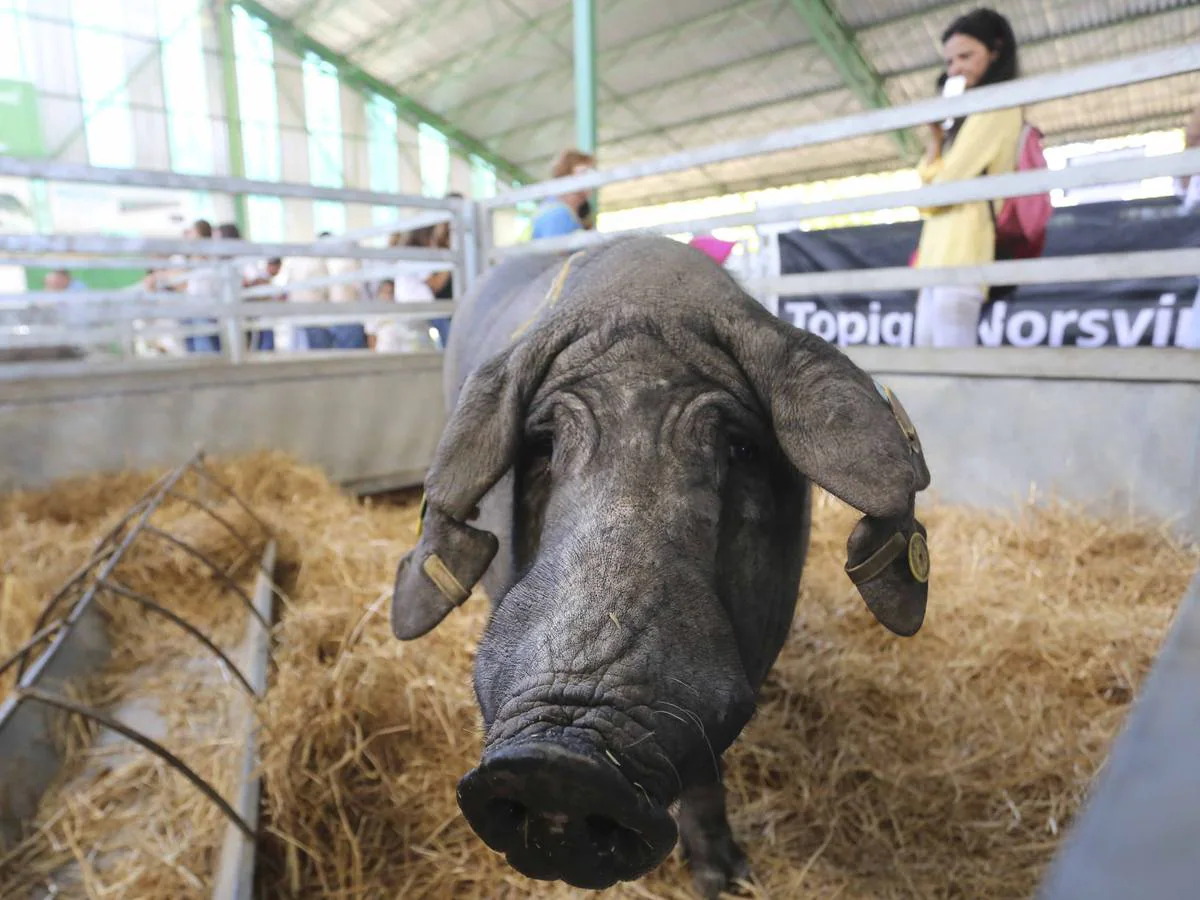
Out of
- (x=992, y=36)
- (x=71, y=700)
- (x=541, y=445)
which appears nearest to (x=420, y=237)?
(x=992, y=36)

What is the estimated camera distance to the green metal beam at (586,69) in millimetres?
8828

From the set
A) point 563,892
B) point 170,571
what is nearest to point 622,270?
point 563,892

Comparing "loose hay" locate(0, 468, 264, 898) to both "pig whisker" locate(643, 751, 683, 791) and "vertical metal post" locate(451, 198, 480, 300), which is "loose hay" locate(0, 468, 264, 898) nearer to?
"pig whisker" locate(643, 751, 683, 791)

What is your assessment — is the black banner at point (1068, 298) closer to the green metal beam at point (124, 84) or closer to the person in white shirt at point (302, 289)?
the person in white shirt at point (302, 289)

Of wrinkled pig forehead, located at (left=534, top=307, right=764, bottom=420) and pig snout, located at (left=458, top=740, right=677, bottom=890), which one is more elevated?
wrinkled pig forehead, located at (left=534, top=307, right=764, bottom=420)

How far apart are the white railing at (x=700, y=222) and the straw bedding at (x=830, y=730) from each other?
1268 millimetres

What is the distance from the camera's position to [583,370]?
1.77 m

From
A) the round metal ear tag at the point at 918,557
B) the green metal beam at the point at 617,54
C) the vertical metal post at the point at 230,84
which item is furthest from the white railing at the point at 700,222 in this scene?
the vertical metal post at the point at 230,84

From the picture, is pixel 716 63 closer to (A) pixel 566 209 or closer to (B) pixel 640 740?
(A) pixel 566 209

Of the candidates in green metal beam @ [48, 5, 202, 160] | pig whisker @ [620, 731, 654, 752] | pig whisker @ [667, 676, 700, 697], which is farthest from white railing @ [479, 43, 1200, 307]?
green metal beam @ [48, 5, 202, 160]

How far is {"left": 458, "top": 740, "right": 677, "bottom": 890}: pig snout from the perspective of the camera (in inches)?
44.1

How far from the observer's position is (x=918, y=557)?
5.60 feet

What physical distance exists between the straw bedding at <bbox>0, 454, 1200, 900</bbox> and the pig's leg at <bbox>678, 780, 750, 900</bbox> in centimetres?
6

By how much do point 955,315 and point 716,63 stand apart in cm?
1560
